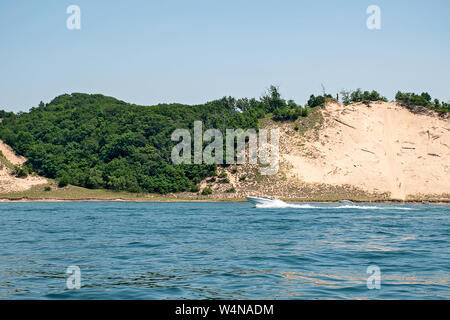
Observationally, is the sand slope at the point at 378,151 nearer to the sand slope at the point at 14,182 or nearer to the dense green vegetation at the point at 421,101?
the dense green vegetation at the point at 421,101

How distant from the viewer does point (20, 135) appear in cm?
11131

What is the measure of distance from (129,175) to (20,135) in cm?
3182

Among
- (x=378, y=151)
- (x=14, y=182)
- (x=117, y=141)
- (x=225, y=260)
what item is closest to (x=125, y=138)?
(x=117, y=141)

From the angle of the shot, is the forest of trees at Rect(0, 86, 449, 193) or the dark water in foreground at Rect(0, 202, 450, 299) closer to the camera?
the dark water in foreground at Rect(0, 202, 450, 299)

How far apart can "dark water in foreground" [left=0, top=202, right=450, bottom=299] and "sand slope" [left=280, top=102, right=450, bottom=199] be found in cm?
5494

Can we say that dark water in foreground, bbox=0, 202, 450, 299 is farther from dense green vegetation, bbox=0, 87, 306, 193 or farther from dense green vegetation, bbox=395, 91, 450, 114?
dense green vegetation, bbox=395, 91, 450, 114

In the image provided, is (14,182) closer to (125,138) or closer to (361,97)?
(125,138)

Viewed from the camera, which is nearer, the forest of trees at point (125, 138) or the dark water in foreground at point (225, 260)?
the dark water in foreground at point (225, 260)

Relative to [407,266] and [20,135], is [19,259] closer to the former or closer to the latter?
[407,266]

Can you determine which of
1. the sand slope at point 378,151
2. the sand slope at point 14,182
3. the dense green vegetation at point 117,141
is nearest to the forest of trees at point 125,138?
the dense green vegetation at point 117,141

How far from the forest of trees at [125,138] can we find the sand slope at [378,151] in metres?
6.50

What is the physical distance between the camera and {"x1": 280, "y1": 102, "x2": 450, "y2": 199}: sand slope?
93.0 meters

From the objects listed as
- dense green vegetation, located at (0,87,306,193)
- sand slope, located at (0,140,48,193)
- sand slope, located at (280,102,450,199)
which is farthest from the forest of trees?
sand slope, located at (280,102,450,199)

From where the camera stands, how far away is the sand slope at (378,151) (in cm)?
9300
